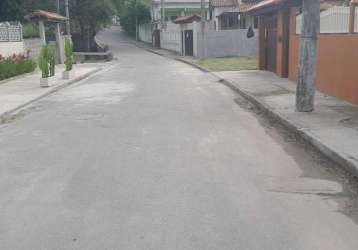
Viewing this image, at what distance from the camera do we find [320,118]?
10.8 meters

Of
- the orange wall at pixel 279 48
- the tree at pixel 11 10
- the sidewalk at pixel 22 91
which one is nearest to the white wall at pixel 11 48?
the tree at pixel 11 10

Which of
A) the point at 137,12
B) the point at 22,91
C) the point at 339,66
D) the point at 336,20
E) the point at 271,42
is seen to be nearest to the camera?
the point at 339,66

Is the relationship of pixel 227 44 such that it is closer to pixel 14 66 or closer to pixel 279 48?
pixel 279 48

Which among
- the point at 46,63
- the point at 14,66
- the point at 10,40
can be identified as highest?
the point at 10,40

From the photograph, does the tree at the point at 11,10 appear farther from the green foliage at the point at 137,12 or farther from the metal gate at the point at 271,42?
the green foliage at the point at 137,12

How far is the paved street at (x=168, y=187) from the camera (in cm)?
503

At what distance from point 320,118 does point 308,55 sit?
1.54m

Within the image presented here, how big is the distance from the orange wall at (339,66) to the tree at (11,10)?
1567 centimetres

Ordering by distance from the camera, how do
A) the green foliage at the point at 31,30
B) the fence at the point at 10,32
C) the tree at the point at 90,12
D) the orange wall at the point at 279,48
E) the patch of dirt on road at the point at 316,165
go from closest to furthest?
the patch of dirt on road at the point at 316,165
the orange wall at the point at 279,48
the fence at the point at 10,32
the green foliage at the point at 31,30
the tree at the point at 90,12

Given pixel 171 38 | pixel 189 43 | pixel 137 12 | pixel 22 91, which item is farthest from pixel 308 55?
pixel 137 12

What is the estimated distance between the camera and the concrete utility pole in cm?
1153

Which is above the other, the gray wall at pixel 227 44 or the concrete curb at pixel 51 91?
the gray wall at pixel 227 44

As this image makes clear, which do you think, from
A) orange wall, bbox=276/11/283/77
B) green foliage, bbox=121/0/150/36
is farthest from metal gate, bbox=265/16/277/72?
green foliage, bbox=121/0/150/36

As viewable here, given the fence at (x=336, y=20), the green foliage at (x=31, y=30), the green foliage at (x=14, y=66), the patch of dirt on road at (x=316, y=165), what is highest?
the green foliage at (x=31, y=30)
